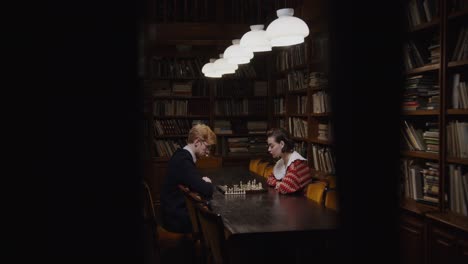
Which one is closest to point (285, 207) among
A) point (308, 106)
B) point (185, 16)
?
point (308, 106)

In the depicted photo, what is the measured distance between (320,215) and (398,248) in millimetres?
2749

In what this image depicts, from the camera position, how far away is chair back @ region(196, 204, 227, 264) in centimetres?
257

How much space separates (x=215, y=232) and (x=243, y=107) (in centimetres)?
525

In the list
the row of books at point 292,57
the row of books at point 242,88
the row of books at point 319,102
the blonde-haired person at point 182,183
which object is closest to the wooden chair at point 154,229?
the blonde-haired person at point 182,183

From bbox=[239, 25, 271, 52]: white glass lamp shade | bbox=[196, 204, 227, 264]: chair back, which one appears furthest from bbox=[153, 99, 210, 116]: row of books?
bbox=[196, 204, 227, 264]: chair back

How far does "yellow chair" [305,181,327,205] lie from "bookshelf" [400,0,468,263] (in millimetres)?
665

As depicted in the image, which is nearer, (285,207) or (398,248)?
(398,248)

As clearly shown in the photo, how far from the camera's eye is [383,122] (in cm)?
44

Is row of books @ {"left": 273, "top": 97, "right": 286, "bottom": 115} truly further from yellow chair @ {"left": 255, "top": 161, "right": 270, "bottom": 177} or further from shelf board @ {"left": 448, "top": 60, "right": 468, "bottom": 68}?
shelf board @ {"left": 448, "top": 60, "right": 468, "bottom": 68}

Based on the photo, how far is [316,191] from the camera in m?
3.95

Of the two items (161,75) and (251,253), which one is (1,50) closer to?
(251,253)

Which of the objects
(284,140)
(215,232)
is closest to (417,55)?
(284,140)

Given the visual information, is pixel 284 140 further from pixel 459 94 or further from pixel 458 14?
pixel 458 14

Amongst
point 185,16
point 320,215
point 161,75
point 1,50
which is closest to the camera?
point 1,50
